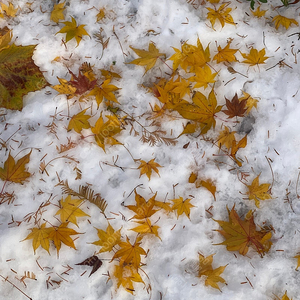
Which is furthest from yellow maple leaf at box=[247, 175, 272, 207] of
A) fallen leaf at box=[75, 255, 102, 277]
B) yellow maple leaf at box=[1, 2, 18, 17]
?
yellow maple leaf at box=[1, 2, 18, 17]

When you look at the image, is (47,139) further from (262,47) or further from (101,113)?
(262,47)

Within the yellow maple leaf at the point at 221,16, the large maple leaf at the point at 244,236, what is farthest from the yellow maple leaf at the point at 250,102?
the large maple leaf at the point at 244,236

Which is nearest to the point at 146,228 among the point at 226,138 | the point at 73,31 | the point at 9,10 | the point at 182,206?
the point at 182,206

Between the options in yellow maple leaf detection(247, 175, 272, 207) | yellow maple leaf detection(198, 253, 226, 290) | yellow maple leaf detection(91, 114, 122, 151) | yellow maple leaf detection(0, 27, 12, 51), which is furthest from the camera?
yellow maple leaf detection(0, 27, 12, 51)

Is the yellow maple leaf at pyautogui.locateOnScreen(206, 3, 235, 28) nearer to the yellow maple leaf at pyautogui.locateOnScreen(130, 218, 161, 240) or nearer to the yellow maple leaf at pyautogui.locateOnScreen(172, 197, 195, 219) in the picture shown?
the yellow maple leaf at pyautogui.locateOnScreen(172, 197, 195, 219)

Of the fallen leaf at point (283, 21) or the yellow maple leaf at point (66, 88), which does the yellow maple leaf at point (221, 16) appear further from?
the yellow maple leaf at point (66, 88)
